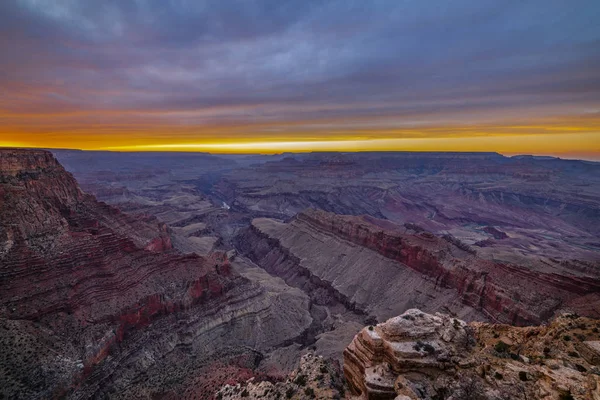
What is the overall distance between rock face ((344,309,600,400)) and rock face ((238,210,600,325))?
31.2 metres

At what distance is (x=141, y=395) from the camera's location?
32594 mm

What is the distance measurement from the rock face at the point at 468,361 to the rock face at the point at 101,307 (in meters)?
18.4

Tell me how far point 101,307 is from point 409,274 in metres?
55.7

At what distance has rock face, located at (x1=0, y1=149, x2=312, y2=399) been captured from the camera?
34719 mm

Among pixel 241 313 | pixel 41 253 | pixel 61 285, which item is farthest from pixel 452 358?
pixel 41 253

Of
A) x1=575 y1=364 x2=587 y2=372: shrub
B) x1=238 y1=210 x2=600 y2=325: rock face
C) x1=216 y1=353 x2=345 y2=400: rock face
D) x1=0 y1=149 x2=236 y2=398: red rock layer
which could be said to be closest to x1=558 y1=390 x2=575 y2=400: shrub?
x1=575 y1=364 x2=587 y2=372: shrub

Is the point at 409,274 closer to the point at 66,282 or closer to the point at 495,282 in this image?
the point at 495,282

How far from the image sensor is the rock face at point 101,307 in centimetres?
3472

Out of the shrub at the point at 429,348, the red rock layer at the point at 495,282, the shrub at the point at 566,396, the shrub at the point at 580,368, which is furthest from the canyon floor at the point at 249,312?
the shrub at the point at 429,348

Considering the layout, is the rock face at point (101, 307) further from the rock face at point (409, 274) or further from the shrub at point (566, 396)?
the shrub at point (566, 396)

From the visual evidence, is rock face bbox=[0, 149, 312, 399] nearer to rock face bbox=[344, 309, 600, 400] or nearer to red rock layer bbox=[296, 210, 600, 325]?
rock face bbox=[344, 309, 600, 400]

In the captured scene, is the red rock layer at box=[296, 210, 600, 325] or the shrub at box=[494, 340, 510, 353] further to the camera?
the red rock layer at box=[296, 210, 600, 325]

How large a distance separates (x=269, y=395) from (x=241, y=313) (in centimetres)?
3152

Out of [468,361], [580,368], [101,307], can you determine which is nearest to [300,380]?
[468,361]
